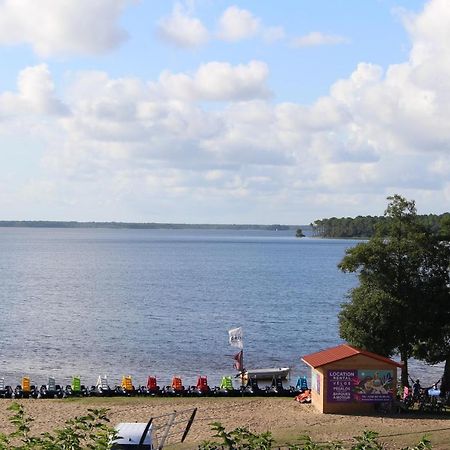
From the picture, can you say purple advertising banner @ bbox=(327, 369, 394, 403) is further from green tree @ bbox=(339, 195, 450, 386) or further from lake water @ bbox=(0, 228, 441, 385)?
lake water @ bbox=(0, 228, 441, 385)

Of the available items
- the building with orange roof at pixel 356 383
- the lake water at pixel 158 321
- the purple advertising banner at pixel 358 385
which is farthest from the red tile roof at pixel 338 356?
the lake water at pixel 158 321

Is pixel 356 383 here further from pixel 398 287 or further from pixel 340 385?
pixel 398 287

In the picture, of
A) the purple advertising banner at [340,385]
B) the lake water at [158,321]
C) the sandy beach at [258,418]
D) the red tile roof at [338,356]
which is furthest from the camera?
the lake water at [158,321]

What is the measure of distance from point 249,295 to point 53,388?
218ft

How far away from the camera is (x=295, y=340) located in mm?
63719

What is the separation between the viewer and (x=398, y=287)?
36812 millimetres

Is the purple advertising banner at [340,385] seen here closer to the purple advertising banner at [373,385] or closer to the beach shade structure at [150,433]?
the purple advertising banner at [373,385]

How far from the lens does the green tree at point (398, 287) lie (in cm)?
3631

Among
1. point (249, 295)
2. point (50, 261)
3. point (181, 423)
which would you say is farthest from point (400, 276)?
point (50, 261)

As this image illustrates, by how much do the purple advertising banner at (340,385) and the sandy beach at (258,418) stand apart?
0.92 meters

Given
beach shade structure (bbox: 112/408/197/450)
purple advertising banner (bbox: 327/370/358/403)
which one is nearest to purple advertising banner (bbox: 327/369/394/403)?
purple advertising banner (bbox: 327/370/358/403)

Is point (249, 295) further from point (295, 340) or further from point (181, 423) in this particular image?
point (181, 423)

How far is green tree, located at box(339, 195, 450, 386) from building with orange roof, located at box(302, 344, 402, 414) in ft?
13.2

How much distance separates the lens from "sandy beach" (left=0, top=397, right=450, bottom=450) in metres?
28.3
